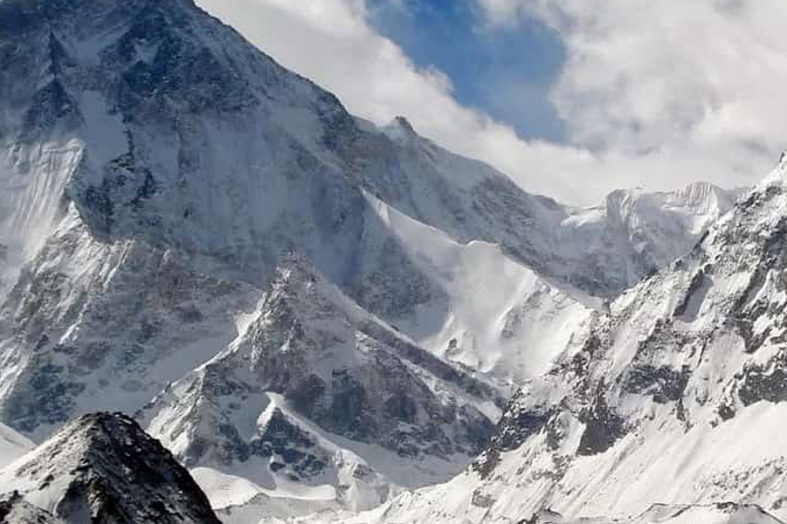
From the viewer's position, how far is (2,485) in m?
94.2

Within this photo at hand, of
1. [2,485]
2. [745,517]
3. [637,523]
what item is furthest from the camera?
[637,523]

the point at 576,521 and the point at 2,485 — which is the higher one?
the point at 576,521

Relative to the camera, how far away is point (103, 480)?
90062 millimetres

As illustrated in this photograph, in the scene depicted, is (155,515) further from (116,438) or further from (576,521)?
(576,521)

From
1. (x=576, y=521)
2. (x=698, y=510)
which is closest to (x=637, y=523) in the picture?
(x=576, y=521)

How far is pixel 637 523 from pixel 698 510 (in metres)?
20.5

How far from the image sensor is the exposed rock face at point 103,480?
88.3 metres

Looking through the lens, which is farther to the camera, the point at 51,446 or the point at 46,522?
the point at 51,446

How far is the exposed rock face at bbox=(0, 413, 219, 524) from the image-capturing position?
88312 mm

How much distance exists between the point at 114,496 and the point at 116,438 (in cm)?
681

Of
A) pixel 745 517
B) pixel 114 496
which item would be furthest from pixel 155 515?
pixel 745 517

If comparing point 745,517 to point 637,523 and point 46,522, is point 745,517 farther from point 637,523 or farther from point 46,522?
point 46,522

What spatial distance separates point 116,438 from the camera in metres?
95.4

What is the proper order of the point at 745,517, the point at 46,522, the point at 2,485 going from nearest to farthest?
the point at 46,522 → the point at 2,485 → the point at 745,517
